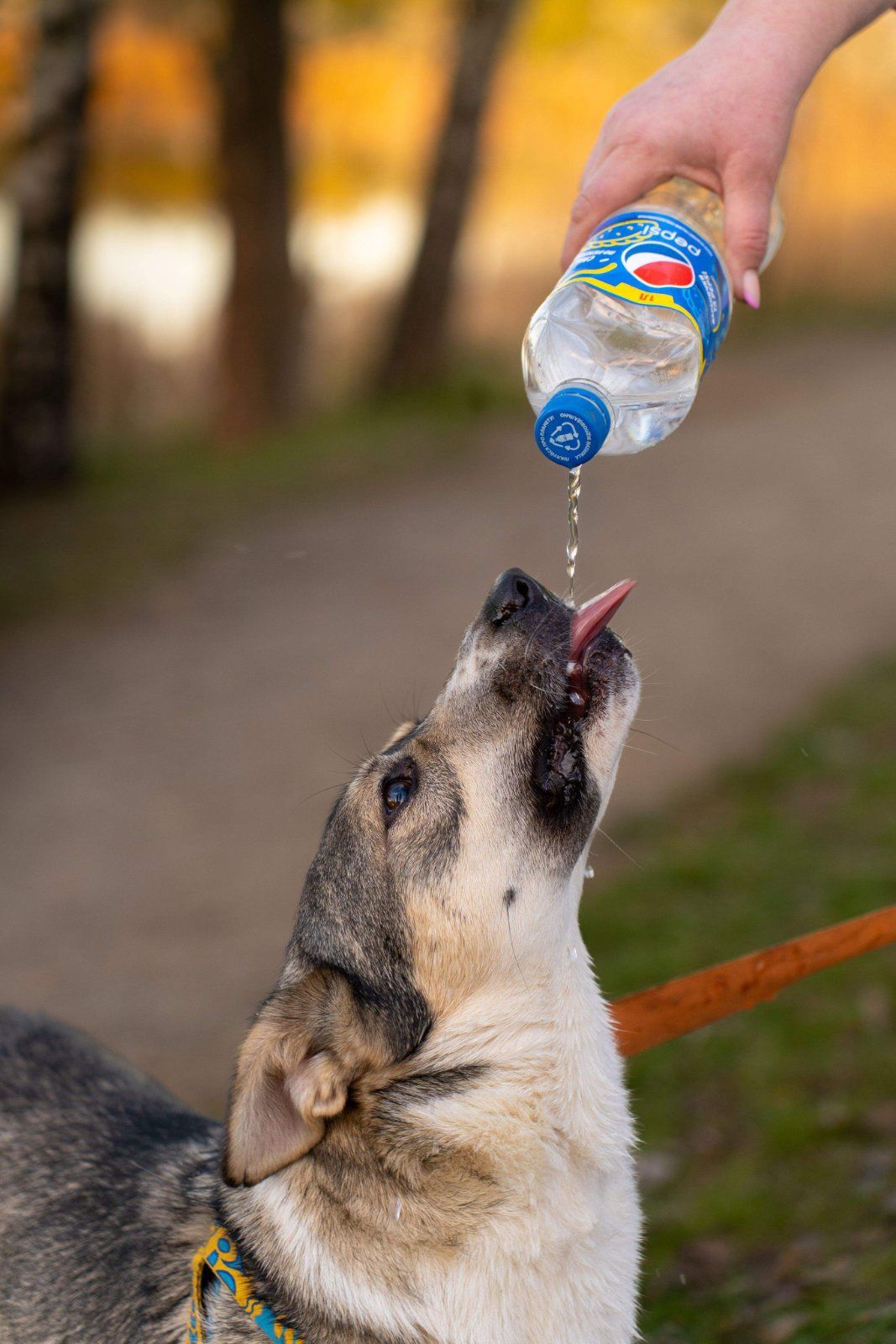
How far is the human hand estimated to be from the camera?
124 inches

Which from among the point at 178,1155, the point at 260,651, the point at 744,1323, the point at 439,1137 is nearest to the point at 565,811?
the point at 439,1137

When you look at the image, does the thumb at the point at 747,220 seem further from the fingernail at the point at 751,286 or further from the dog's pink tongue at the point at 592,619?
the dog's pink tongue at the point at 592,619

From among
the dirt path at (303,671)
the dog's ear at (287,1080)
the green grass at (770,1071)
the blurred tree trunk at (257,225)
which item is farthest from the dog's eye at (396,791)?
the blurred tree trunk at (257,225)

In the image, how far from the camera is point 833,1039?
5078 mm

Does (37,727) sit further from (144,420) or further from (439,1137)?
(144,420)

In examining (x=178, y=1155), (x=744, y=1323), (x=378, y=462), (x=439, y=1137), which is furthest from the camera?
(x=378, y=462)

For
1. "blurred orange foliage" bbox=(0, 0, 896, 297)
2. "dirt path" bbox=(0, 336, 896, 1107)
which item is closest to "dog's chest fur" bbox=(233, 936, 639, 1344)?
"dirt path" bbox=(0, 336, 896, 1107)

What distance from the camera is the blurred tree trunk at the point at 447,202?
13914 mm

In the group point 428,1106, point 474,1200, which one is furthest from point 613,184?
point 474,1200

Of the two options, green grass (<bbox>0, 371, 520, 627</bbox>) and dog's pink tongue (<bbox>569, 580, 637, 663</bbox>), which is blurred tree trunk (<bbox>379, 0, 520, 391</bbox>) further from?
dog's pink tongue (<bbox>569, 580, 637, 663</bbox>)

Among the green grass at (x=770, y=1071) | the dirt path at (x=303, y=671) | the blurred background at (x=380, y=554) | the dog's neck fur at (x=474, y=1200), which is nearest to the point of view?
the dog's neck fur at (x=474, y=1200)

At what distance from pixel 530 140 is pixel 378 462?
12355 millimetres

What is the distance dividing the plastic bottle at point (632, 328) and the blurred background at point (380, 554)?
2.92 feet

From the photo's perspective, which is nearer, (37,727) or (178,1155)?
(178,1155)
